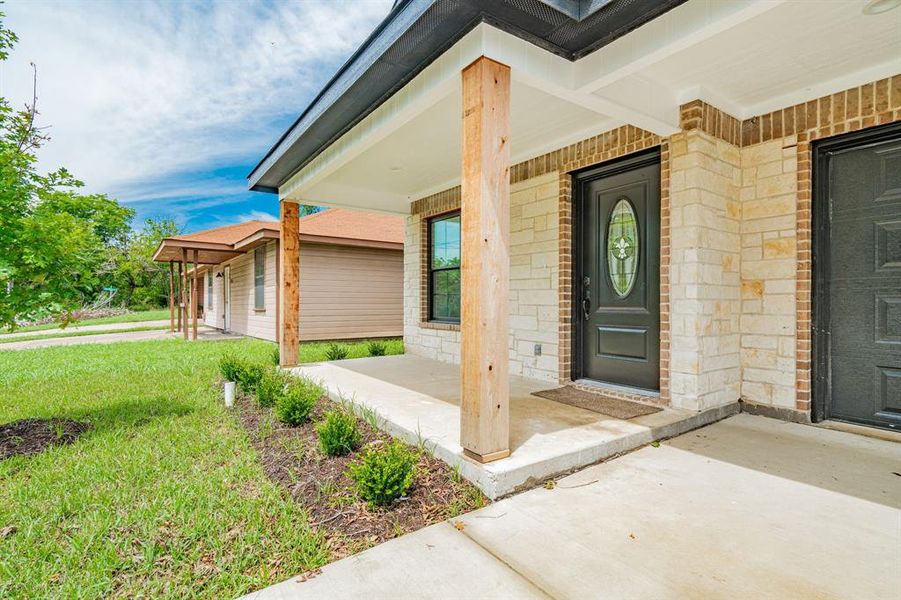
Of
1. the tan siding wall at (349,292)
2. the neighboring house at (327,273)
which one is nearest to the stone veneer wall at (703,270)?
the neighboring house at (327,273)

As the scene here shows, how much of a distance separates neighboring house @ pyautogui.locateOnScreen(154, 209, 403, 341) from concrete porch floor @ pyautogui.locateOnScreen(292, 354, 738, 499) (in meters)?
5.36

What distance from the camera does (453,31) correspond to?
7.92 ft

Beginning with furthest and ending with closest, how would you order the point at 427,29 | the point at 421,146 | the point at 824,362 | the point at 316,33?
the point at 316,33 < the point at 421,146 < the point at 824,362 < the point at 427,29

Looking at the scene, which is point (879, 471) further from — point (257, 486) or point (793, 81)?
point (257, 486)

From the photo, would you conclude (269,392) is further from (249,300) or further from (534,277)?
(249,300)

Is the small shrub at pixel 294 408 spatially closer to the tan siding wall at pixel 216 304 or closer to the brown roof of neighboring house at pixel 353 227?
the brown roof of neighboring house at pixel 353 227

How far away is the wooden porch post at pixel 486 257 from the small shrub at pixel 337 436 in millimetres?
934

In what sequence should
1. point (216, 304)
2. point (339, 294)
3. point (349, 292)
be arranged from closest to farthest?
point (339, 294) → point (349, 292) → point (216, 304)

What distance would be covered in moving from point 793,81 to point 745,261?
1374 millimetres

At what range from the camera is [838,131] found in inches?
124

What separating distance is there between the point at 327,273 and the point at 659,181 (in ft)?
26.0

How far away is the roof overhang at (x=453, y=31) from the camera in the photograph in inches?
86.5

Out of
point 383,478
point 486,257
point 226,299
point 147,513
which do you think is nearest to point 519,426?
point 383,478

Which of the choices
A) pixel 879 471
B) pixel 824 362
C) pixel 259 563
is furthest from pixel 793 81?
pixel 259 563
